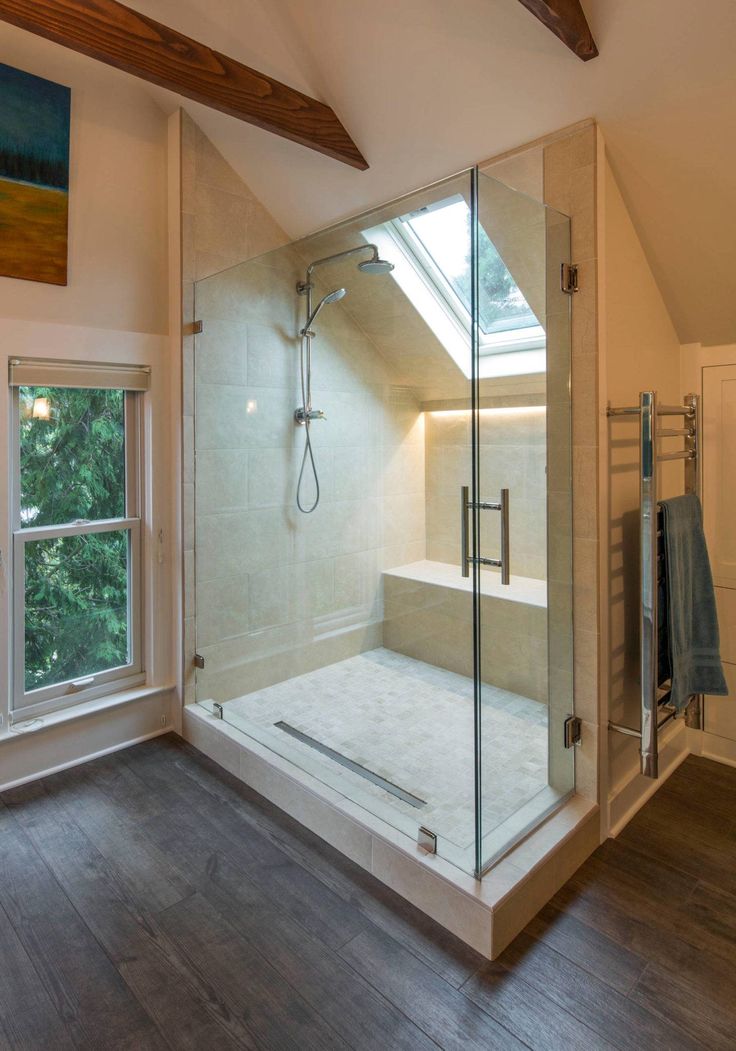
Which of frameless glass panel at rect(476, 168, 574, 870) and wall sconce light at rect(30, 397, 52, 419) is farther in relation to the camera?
wall sconce light at rect(30, 397, 52, 419)

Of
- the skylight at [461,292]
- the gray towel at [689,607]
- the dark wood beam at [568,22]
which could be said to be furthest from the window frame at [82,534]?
the gray towel at [689,607]

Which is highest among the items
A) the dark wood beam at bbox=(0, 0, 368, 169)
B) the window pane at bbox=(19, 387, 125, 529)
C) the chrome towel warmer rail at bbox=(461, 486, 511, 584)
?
the dark wood beam at bbox=(0, 0, 368, 169)

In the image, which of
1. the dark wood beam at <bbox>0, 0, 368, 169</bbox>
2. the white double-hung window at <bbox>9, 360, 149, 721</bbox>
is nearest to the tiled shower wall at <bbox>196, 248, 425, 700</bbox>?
the white double-hung window at <bbox>9, 360, 149, 721</bbox>

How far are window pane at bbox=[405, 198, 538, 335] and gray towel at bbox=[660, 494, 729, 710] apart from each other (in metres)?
0.82

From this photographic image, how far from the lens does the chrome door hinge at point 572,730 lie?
200cm

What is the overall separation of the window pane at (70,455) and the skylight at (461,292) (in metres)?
1.39

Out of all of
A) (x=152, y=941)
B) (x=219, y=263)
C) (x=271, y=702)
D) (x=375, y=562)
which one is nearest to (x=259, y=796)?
(x=271, y=702)

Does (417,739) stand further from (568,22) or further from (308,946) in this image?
(568,22)

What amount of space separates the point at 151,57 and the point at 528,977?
276 cm

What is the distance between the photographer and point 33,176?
7.37 ft

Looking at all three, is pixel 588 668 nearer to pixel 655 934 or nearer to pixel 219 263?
pixel 655 934

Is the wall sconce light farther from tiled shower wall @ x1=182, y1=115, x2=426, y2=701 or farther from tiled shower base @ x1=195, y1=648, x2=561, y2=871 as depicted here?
tiled shower base @ x1=195, y1=648, x2=561, y2=871

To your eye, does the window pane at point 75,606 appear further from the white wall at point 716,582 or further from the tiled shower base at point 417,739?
the white wall at point 716,582

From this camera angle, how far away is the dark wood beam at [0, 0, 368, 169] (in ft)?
5.74
